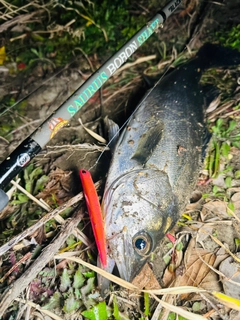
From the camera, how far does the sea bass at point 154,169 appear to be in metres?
2.51

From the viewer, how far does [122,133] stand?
3062 millimetres

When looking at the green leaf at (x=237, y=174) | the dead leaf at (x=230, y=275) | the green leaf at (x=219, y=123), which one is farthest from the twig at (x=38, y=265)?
the green leaf at (x=219, y=123)

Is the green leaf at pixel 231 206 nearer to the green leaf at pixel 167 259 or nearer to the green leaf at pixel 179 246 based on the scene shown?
the green leaf at pixel 179 246

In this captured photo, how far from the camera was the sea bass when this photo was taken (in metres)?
2.51

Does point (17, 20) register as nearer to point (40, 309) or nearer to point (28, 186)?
point (28, 186)

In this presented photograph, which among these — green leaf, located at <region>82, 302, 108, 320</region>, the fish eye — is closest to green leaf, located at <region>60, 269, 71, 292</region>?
green leaf, located at <region>82, 302, 108, 320</region>

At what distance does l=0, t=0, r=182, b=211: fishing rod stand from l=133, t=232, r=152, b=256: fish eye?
0.94m

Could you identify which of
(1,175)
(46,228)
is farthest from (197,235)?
(1,175)

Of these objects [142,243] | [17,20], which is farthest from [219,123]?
[17,20]

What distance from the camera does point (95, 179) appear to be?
3236 millimetres

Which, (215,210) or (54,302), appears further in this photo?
(215,210)

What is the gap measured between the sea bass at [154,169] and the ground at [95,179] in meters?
0.27

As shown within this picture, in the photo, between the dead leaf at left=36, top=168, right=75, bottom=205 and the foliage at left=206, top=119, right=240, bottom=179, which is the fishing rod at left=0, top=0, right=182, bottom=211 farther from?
the foliage at left=206, top=119, right=240, bottom=179

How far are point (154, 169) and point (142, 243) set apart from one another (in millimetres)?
607
